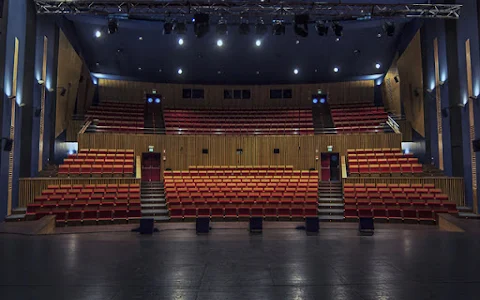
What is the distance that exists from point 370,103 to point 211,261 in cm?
1461

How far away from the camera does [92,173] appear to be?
1154 cm

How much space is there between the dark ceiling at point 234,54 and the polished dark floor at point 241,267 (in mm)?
8481

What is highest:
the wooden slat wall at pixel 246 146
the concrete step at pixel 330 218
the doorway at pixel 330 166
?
the wooden slat wall at pixel 246 146

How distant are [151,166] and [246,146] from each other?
11.6 feet

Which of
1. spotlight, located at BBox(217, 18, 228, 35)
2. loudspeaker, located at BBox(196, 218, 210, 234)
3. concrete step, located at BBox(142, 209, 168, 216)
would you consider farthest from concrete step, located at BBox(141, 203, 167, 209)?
spotlight, located at BBox(217, 18, 228, 35)

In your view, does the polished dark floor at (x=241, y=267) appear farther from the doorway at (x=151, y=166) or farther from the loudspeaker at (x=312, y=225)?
the doorway at (x=151, y=166)

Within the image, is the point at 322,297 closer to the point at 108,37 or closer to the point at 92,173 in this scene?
the point at 92,173

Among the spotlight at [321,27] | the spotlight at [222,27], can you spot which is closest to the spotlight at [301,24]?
the spotlight at [321,27]

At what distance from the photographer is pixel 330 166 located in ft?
47.7

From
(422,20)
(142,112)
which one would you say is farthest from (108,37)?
(422,20)

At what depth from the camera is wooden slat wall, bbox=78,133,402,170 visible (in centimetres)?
1377

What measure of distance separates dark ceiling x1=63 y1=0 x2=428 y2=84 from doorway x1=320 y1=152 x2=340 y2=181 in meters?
4.15

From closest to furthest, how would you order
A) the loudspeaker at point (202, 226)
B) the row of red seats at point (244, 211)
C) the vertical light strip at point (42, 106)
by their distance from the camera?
the loudspeaker at point (202, 226) < the row of red seats at point (244, 211) < the vertical light strip at point (42, 106)

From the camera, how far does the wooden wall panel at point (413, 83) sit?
42.1 ft
